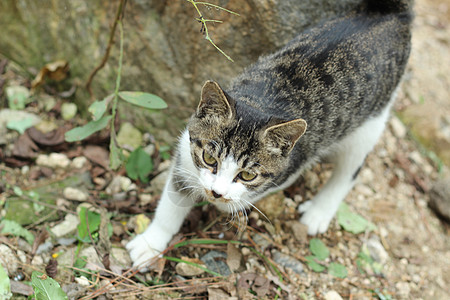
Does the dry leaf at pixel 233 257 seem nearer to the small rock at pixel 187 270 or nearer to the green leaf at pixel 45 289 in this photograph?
the small rock at pixel 187 270

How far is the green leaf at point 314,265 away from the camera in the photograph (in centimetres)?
343

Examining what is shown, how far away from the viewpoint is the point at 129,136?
405 cm

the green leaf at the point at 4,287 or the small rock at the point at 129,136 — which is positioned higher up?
the green leaf at the point at 4,287

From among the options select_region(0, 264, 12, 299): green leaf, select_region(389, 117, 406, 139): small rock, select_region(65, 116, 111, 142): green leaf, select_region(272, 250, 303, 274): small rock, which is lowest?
select_region(272, 250, 303, 274): small rock

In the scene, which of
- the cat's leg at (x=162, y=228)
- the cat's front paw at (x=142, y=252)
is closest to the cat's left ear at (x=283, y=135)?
the cat's leg at (x=162, y=228)

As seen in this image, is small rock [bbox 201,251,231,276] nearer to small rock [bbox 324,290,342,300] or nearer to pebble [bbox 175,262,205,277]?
pebble [bbox 175,262,205,277]

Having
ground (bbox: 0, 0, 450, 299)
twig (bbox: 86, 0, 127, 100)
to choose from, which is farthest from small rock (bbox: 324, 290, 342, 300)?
twig (bbox: 86, 0, 127, 100)

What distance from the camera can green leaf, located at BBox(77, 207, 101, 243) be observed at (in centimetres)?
319

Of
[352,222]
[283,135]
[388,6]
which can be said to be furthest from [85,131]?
[388,6]

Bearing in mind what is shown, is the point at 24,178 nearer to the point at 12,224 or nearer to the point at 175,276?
the point at 12,224

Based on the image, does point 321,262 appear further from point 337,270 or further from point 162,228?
point 162,228

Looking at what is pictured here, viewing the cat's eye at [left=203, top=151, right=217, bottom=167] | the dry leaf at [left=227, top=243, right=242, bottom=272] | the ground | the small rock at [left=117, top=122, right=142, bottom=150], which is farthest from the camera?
the small rock at [left=117, top=122, right=142, bottom=150]

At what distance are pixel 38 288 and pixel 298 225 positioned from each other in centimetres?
206

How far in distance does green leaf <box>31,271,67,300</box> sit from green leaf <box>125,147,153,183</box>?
1.29m
